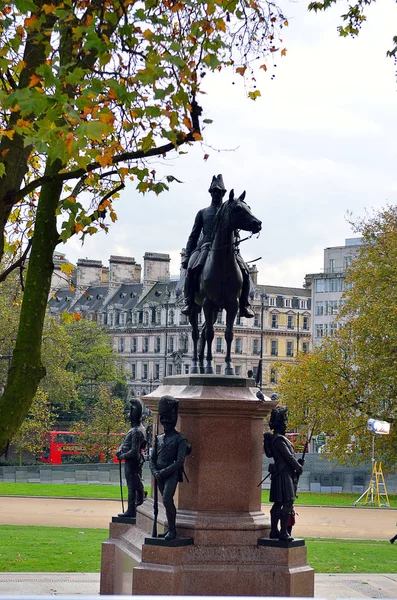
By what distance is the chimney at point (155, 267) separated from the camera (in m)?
115

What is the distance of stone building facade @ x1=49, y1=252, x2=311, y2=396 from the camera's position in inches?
4414

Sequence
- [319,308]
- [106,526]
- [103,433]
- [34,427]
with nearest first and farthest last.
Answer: [106,526], [34,427], [103,433], [319,308]

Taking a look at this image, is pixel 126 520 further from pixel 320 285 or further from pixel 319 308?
pixel 320 285

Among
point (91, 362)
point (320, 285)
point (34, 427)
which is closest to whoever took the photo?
point (34, 427)

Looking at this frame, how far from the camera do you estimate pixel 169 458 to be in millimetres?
12922

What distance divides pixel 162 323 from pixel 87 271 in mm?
13812

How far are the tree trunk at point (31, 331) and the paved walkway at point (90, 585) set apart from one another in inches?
194

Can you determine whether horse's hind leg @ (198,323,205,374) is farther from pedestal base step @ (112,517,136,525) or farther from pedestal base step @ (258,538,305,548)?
pedestal base step @ (258,538,305,548)

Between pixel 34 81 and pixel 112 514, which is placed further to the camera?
pixel 112 514

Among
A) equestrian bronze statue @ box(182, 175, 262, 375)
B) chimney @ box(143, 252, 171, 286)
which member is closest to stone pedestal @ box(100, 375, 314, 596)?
equestrian bronze statue @ box(182, 175, 262, 375)

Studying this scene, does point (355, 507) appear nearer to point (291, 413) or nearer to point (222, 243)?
point (291, 413)

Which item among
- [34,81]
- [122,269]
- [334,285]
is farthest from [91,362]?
[34,81]

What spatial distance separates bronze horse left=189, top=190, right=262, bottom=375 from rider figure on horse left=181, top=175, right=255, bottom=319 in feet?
0.50

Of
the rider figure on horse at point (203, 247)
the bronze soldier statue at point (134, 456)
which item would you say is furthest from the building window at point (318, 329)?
the rider figure on horse at point (203, 247)
